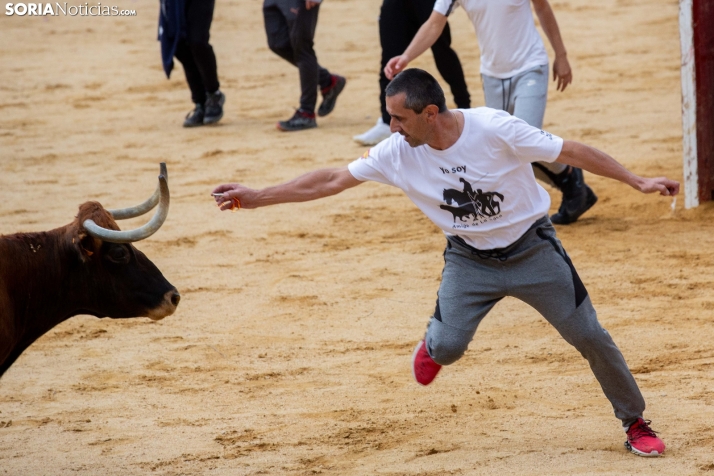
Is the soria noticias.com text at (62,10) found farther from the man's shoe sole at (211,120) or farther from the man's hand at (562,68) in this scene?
the man's hand at (562,68)

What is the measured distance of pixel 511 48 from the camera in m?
6.80

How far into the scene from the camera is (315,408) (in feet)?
16.6

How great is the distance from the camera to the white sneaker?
995 centimetres

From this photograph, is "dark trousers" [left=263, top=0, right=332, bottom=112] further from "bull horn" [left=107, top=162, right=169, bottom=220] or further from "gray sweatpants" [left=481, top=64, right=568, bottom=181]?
"bull horn" [left=107, top=162, right=169, bottom=220]

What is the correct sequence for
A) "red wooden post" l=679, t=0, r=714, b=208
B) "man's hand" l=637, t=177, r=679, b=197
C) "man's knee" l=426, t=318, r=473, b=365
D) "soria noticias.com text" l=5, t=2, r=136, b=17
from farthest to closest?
"soria noticias.com text" l=5, t=2, r=136, b=17
"red wooden post" l=679, t=0, r=714, b=208
"man's knee" l=426, t=318, r=473, b=365
"man's hand" l=637, t=177, r=679, b=197

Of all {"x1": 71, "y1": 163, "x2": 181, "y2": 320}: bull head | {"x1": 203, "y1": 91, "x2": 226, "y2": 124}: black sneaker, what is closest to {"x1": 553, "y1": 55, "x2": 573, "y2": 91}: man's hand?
{"x1": 71, "y1": 163, "x2": 181, "y2": 320}: bull head

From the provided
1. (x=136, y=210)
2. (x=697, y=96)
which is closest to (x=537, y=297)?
(x=136, y=210)

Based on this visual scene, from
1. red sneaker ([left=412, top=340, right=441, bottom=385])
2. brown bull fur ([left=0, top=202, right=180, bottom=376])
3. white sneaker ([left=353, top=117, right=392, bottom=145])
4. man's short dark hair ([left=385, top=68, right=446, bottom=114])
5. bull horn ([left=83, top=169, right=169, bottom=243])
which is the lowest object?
white sneaker ([left=353, top=117, right=392, bottom=145])

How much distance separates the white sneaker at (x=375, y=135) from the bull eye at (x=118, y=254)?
222 inches

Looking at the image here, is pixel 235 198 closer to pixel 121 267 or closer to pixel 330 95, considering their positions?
pixel 121 267

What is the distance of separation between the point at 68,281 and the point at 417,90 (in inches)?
68.8

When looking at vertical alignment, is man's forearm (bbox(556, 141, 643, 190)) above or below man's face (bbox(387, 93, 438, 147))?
below

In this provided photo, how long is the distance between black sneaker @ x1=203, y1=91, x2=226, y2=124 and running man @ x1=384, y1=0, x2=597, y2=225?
16.1 ft

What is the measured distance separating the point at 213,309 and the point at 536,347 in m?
2.11
